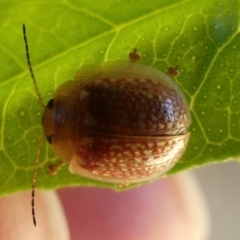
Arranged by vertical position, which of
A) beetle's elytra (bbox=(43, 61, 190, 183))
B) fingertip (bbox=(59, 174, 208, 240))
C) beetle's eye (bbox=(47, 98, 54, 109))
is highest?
beetle's eye (bbox=(47, 98, 54, 109))

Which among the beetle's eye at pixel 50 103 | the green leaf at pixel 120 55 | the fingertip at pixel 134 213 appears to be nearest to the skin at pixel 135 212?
the fingertip at pixel 134 213

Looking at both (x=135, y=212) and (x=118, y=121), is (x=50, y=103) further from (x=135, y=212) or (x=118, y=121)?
(x=135, y=212)

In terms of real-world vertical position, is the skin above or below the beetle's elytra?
below

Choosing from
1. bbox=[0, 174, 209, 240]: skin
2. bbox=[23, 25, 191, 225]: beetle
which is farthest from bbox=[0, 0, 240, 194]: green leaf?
bbox=[0, 174, 209, 240]: skin

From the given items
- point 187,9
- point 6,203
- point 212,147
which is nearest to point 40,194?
point 6,203

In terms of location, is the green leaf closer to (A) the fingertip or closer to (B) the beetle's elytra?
(B) the beetle's elytra

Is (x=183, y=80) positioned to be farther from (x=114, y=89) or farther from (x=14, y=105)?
(x=14, y=105)

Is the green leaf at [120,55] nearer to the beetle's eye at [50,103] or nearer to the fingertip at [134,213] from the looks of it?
the beetle's eye at [50,103]
